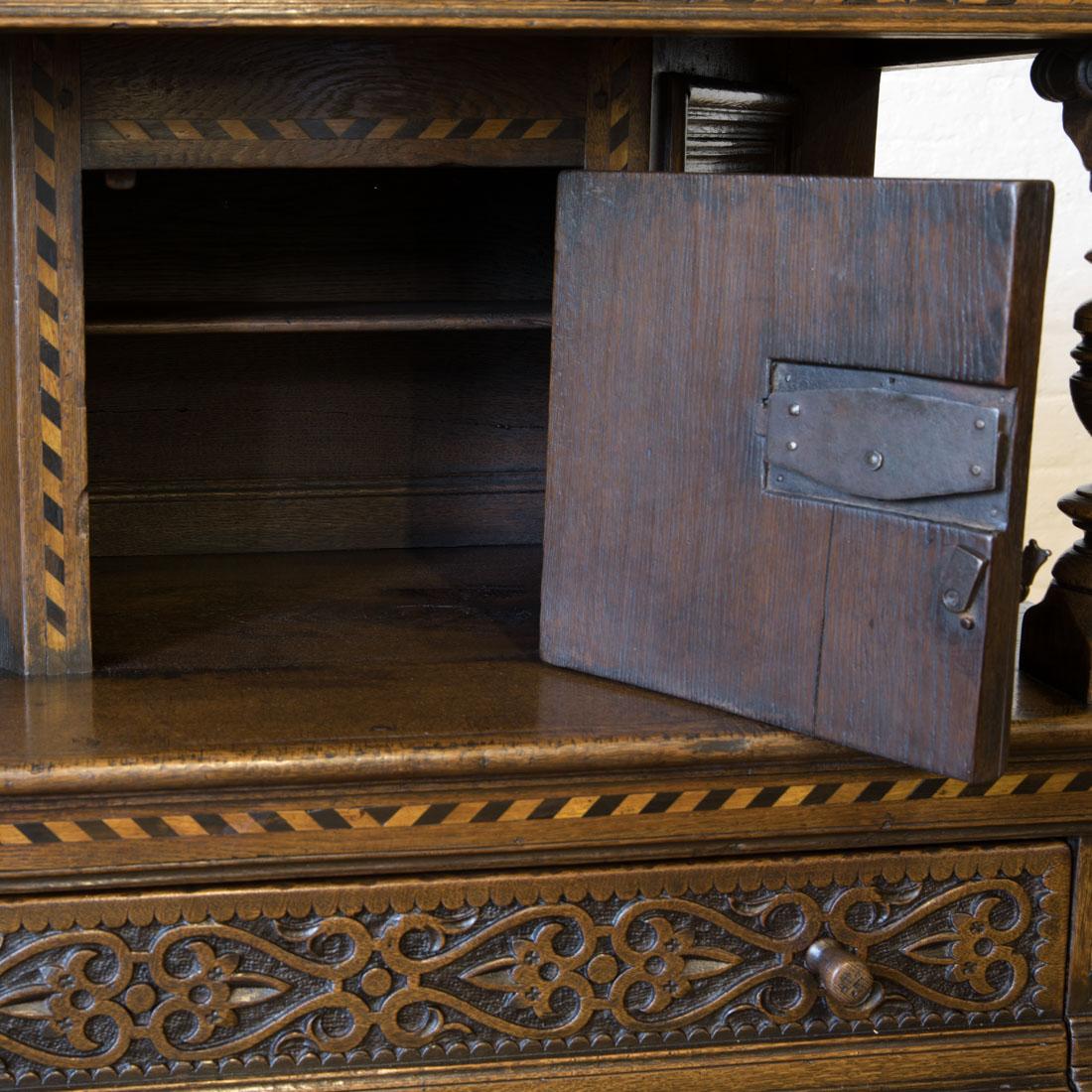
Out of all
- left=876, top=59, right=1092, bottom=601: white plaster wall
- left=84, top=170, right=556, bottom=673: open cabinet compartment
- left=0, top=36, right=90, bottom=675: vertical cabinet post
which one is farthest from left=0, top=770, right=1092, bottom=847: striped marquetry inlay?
left=876, top=59, right=1092, bottom=601: white plaster wall

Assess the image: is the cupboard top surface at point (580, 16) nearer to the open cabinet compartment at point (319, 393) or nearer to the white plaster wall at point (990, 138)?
the open cabinet compartment at point (319, 393)

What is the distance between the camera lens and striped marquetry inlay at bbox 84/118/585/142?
1519 mm

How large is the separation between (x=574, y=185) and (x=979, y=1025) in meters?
0.87

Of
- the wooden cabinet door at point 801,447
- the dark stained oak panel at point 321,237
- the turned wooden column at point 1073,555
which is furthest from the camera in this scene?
the dark stained oak panel at point 321,237

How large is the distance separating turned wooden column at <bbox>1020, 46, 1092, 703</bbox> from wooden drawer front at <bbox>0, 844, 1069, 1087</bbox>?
17 cm

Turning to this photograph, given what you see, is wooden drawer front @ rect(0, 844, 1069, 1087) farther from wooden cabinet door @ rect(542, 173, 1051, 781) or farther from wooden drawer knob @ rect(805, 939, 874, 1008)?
wooden cabinet door @ rect(542, 173, 1051, 781)

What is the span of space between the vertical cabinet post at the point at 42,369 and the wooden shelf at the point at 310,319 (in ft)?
→ 0.33

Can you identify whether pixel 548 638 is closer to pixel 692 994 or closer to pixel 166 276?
pixel 692 994

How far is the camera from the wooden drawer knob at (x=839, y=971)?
1.48m

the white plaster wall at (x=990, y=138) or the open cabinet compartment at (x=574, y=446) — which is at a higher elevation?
the white plaster wall at (x=990, y=138)

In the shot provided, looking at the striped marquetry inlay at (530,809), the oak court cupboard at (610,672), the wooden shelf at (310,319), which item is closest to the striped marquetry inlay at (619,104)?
the oak court cupboard at (610,672)

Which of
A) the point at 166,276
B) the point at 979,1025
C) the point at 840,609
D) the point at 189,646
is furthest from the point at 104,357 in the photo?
the point at 979,1025

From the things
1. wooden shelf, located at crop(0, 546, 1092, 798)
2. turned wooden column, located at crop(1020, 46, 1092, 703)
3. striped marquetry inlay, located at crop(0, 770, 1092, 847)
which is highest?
turned wooden column, located at crop(1020, 46, 1092, 703)

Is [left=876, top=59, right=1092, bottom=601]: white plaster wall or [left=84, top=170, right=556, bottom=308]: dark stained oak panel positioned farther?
[left=876, top=59, right=1092, bottom=601]: white plaster wall
